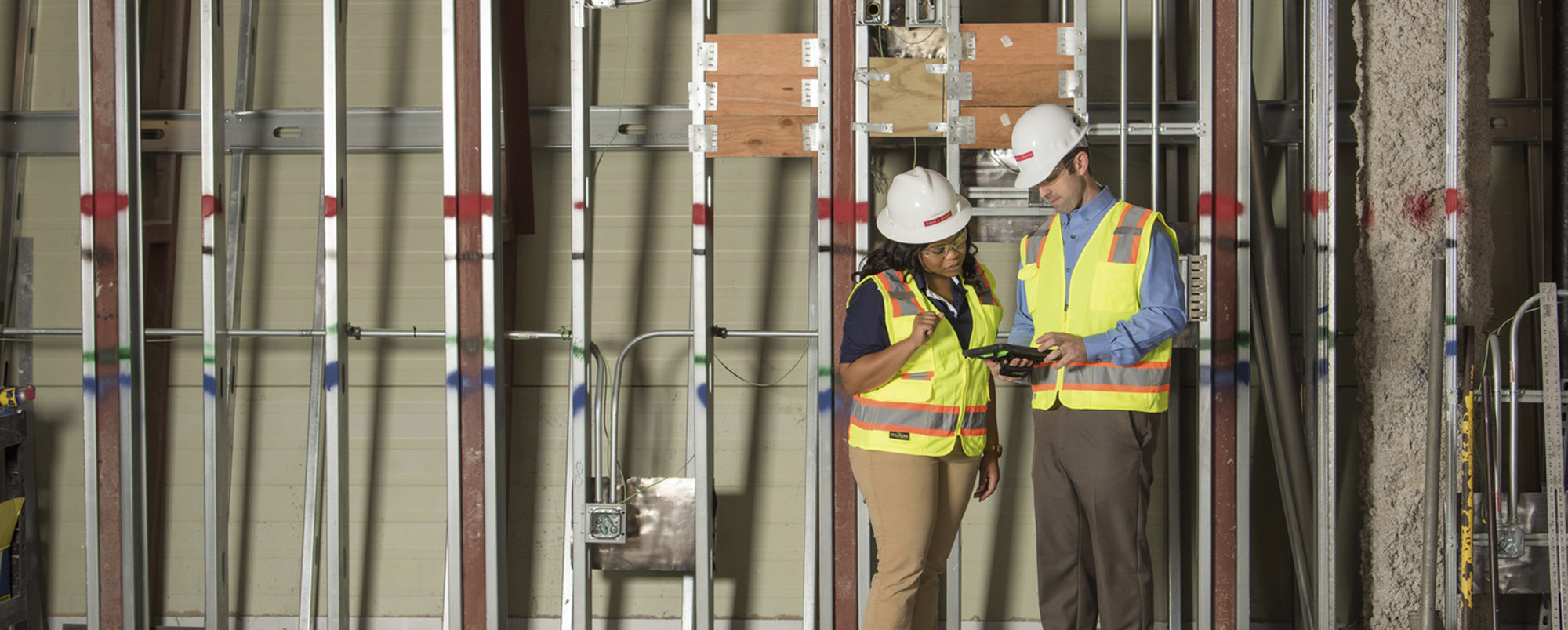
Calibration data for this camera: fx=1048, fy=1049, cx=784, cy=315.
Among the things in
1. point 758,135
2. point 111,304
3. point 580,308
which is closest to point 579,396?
point 580,308

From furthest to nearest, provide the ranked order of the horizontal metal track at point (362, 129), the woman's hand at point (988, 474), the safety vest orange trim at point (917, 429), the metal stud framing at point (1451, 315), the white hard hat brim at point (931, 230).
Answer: the horizontal metal track at point (362, 129), the metal stud framing at point (1451, 315), the woman's hand at point (988, 474), the white hard hat brim at point (931, 230), the safety vest orange trim at point (917, 429)

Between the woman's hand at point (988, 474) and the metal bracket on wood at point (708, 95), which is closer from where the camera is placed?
the woman's hand at point (988, 474)

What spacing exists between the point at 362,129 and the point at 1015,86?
2.35 metres

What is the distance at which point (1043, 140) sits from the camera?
2775mm

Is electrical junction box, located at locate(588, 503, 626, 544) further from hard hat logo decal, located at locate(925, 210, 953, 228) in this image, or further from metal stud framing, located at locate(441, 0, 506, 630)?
hard hat logo decal, located at locate(925, 210, 953, 228)

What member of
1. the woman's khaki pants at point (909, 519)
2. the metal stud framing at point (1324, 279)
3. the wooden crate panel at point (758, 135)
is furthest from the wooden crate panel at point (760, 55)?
the metal stud framing at point (1324, 279)

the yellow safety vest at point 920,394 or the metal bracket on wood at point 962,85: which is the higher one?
the metal bracket on wood at point 962,85

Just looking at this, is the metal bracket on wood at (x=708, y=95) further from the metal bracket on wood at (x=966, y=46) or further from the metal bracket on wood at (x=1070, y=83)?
the metal bracket on wood at (x=1070, y=83)

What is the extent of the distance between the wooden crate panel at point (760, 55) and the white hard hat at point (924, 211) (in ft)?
2.10

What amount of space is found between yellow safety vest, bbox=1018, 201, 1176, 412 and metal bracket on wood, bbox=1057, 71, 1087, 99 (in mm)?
619

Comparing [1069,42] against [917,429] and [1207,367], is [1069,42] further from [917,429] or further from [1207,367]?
[917,429]

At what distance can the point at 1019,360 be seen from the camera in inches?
103

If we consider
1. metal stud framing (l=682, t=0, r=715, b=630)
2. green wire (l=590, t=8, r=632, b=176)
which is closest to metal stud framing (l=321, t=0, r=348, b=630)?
green wire (l=590, t=8, r=632, b=176)

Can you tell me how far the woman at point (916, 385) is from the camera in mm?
2682
